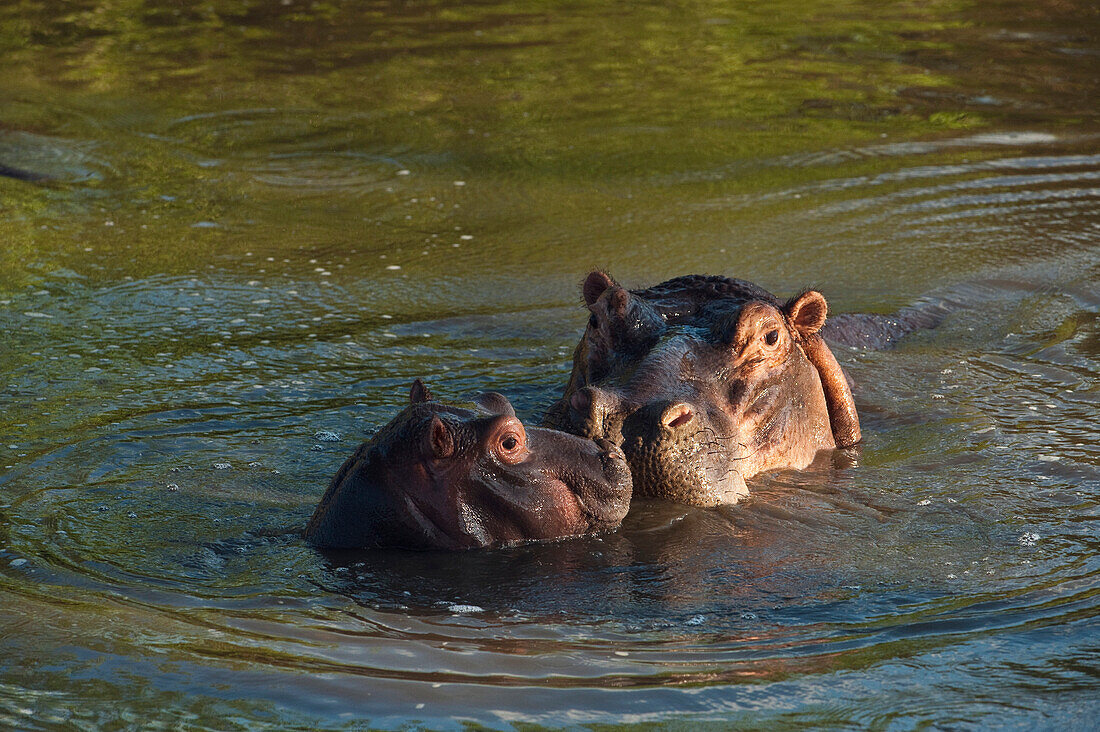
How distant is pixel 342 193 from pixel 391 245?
1390 mm

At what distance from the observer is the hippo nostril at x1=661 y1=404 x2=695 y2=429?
16.9 feet

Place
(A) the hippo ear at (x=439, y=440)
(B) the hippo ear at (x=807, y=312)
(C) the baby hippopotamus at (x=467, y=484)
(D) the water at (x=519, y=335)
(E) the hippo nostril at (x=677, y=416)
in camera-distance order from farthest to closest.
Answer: (B) the hippo ear at (x=807, y=312) → (E) the hippo nostril at (x=677, y=416) → (C) the baby hippopotamus at (x=467, y=484) → (A) the hippo ear at (x=439, y=440) → (D) the water at (x=519, y=335)

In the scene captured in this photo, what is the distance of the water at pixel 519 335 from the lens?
3904 millimetres

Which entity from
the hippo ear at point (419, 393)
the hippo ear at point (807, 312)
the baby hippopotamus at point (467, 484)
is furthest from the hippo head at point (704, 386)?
the hippo ear at point (419, 393)

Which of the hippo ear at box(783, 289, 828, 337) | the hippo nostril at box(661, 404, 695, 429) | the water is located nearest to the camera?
the water

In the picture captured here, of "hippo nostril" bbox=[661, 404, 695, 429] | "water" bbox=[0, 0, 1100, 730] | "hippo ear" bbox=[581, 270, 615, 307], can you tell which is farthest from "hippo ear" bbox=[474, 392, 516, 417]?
"hippo ear" bbox=[581, 270, 615, 307]

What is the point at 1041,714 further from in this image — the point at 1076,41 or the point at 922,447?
the point at 1076,41

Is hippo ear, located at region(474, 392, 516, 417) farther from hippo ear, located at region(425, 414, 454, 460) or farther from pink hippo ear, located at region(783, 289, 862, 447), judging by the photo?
pink hippo ear, located at region(783, 289, 862, 447)

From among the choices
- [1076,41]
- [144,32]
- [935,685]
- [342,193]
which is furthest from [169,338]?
[1076,41]

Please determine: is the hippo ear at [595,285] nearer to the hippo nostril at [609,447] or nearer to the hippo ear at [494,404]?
the hippo nostril at [609,447]

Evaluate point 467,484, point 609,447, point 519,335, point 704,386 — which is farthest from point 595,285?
point 519,335

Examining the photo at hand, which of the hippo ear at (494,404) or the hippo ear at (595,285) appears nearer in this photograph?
the hippo ear at (494,404)

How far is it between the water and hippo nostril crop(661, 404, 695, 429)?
0.35m

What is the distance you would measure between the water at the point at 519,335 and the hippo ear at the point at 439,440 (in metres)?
0.41
